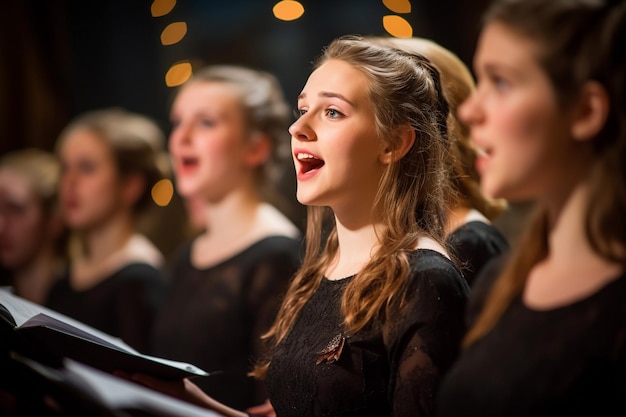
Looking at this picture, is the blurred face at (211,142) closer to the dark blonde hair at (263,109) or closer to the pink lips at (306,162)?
the dark blonde hair at (263,109)

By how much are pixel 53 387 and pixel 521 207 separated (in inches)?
58.5

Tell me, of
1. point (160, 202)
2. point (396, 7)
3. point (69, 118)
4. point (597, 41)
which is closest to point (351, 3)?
point (396, 7)

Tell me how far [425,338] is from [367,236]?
302 millimetres

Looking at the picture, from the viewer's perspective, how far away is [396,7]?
116 inches

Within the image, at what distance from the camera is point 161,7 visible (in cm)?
395

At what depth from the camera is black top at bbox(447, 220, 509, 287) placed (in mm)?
1910

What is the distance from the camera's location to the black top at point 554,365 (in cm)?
116

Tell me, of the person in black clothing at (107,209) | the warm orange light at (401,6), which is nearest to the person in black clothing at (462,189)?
the warm orange light at (401,6)

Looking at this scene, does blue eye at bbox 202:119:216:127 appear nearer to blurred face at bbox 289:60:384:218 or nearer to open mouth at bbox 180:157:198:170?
open mouth at bbox 180:157:198:170

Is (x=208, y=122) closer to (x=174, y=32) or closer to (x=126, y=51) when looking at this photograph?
(x=174, y=32)

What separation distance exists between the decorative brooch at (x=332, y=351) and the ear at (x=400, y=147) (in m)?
0.36

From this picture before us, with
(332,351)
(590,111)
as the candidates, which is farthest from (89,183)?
(590,111)

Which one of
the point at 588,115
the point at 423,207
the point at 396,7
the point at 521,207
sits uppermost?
the point at 588,115

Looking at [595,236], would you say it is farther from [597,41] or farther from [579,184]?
[597,41]
